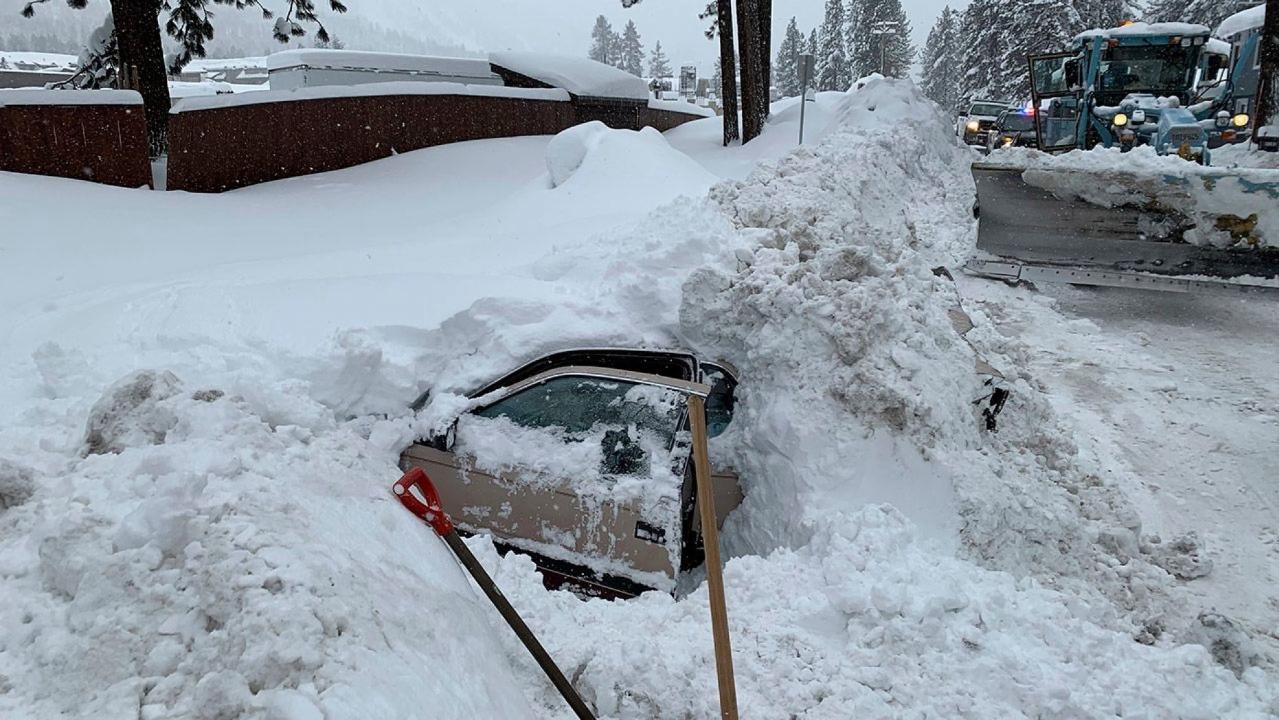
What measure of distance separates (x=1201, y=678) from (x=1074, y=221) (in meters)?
7.75

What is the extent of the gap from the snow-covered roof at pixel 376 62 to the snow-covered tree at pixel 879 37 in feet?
135

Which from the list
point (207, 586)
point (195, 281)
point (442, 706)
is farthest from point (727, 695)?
point (195, 281)

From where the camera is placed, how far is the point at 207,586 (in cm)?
236

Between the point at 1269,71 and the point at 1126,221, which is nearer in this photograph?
the point at 1126,221

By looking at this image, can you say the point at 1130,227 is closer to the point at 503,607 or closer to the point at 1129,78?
the point at 1129,78

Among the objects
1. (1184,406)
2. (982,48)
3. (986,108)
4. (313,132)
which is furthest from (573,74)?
(982,48)

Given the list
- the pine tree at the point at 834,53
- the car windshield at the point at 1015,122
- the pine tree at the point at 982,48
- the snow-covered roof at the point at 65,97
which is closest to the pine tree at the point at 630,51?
the pine tree at the point at 834,53

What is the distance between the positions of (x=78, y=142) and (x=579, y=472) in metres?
9.76

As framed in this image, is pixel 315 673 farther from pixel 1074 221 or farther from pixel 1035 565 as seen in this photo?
pixel 1074 221

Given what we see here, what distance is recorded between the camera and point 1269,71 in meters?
18.3

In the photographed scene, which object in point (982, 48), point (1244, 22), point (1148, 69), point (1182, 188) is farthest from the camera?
point (982, 48)

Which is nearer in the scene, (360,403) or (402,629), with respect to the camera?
(402,629)

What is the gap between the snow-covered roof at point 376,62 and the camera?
20.5 meters

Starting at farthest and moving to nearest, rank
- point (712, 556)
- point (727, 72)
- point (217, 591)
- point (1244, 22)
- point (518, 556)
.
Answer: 1. point (1244, 22)
2. point (727, 72)
3. point (518, 556)
4. point (712, 556)
5. point (217, 591)
